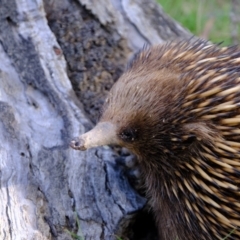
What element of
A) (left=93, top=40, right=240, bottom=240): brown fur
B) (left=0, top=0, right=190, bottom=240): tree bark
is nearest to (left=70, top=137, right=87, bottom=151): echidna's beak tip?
(left=93, top=40, right=240, bottom=240): brown fur

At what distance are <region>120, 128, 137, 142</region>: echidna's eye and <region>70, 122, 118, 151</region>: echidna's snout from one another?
0.03m

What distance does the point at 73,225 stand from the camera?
8.64 ft

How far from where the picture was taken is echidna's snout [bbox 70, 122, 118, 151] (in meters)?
2.45

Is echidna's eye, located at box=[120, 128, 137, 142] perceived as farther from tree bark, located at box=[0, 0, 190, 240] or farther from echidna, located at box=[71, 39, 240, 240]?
tree bark, located at box=[0, 0, 190, 240]

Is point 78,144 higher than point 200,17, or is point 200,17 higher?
point 200,17

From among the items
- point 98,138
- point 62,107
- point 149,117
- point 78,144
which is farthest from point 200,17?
point 78,144

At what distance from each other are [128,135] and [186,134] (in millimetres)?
237

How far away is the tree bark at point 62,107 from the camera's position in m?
2.63

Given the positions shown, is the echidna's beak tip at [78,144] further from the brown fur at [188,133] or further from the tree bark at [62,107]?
the tree bark at [62,107]

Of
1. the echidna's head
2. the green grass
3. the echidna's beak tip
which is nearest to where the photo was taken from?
the echidna's beak tip

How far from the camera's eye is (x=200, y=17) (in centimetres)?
492

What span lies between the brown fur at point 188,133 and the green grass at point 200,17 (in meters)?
2.24

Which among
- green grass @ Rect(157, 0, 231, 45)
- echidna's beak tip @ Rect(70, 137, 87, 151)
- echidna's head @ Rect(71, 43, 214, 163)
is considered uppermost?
green grass @ Rect(157, 0, 231, 45)

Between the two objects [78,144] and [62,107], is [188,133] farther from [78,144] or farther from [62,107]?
[62,107]
